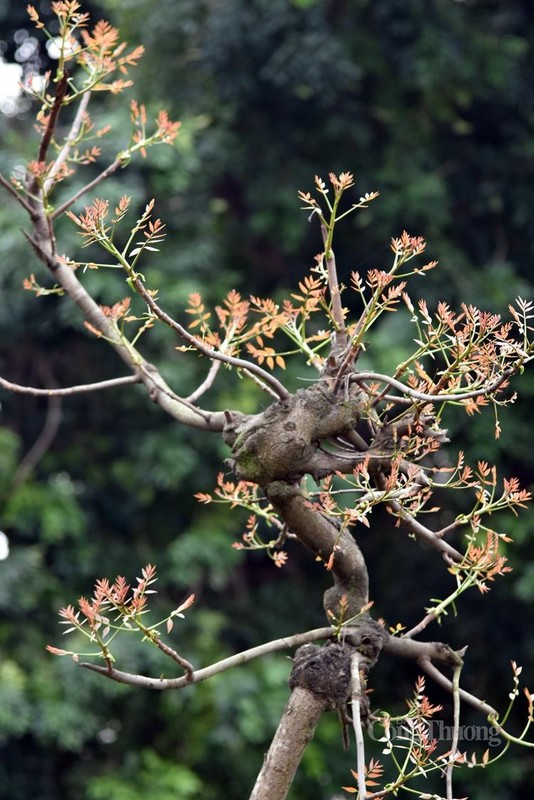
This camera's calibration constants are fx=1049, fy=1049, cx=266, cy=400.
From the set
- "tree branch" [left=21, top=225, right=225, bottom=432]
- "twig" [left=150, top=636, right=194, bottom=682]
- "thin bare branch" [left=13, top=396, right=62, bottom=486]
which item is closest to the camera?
"twig" [left=150, top=636, right=194, bottom=682]

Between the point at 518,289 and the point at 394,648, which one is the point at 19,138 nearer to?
the point at 518,289

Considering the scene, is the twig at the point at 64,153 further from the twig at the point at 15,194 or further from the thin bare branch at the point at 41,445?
the thin bare branch at the point at 41,445

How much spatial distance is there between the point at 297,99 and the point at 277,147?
6.7 inches

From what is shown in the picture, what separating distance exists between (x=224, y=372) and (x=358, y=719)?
2.37m

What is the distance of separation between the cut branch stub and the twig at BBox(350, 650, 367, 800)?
0.53 feet

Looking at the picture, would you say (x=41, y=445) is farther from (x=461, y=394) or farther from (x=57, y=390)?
(x=461, y=394)

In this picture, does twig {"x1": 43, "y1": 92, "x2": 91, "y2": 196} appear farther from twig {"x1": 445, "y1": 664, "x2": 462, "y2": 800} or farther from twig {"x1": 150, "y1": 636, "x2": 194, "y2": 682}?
twig {"x1": 445, "y1": 664, "x2": 462, "y2": 800}

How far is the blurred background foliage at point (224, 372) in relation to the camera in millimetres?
2926

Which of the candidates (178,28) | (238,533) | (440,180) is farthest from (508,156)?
(238,533)

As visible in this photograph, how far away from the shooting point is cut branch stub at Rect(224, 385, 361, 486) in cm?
82

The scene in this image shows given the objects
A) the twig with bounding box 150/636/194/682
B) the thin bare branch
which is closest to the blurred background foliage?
the thin bare branch

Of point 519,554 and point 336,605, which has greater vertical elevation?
point 336,605

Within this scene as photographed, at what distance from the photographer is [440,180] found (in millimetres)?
3115

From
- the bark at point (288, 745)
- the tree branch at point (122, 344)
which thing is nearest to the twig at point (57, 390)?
the tree branch at point (122, 344)
